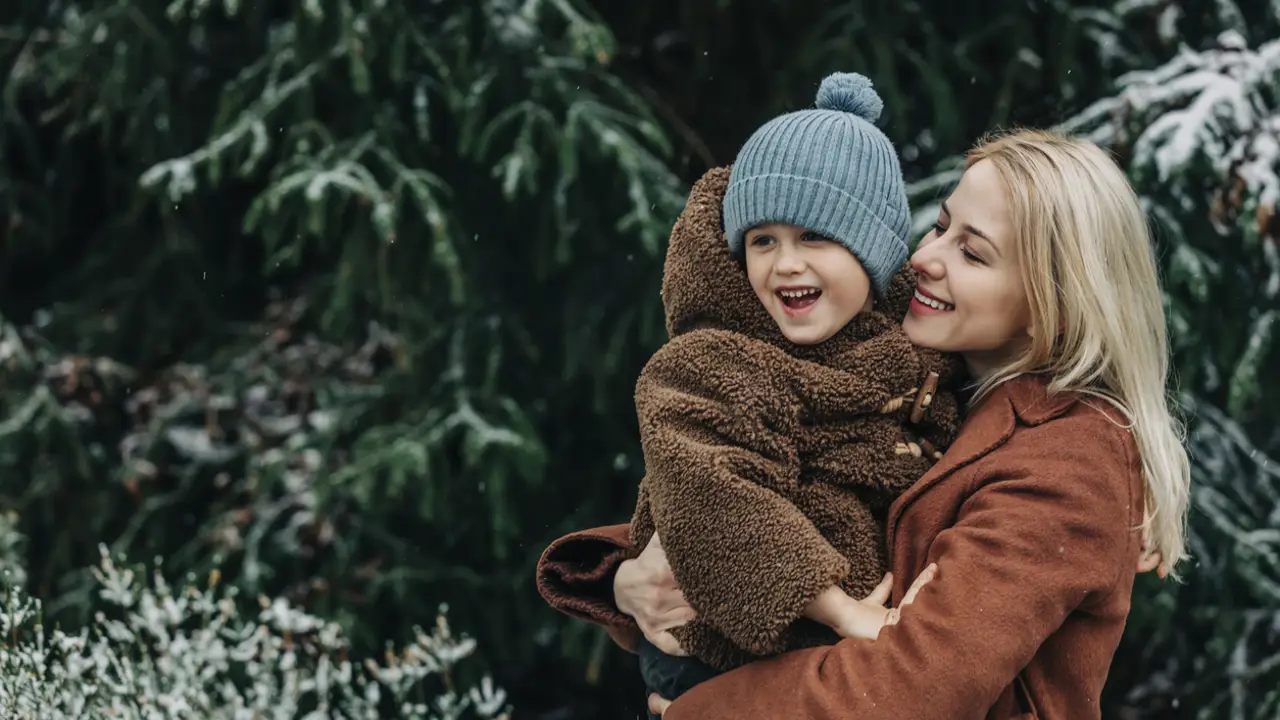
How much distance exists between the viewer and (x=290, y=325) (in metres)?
4.49

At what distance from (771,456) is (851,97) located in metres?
0.57

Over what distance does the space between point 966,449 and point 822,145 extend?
0.46 m

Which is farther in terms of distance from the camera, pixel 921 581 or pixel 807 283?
pixel 807 283

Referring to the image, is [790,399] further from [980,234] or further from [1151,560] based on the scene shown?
[1151,560]

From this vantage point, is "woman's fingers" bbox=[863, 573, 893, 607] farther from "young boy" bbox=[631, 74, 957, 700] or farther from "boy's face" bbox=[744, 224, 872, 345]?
"boy's face" bbox=[744, 224, 872, 345]

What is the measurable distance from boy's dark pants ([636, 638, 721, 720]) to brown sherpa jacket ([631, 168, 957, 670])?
3 centimetres

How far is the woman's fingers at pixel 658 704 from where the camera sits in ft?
6.08

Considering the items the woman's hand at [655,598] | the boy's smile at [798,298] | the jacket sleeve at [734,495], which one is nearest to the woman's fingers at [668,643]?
the woman's hand at [655,598]

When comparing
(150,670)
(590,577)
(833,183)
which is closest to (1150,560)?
(833,183)

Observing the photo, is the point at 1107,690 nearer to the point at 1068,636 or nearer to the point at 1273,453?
the point at 1273,453

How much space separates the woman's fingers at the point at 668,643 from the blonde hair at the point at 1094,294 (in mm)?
582

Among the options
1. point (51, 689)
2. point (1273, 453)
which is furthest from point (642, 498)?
point (1273, 453)

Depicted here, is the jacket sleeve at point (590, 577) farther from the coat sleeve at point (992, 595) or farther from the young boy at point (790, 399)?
the coat sleeve at point (992, 595)

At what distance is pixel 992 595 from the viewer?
1.51m
